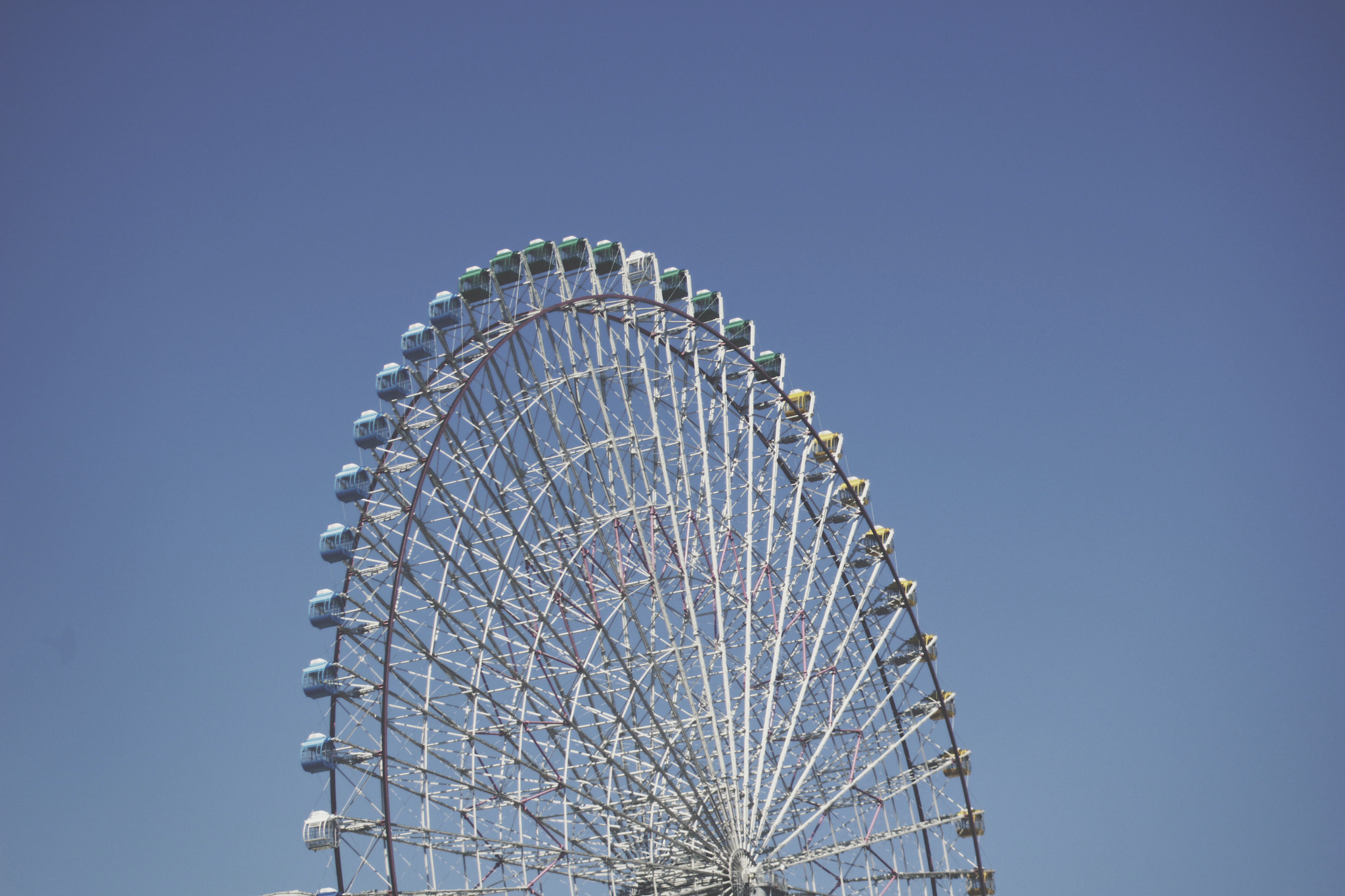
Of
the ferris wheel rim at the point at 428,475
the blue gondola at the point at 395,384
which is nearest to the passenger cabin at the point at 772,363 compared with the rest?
the ferris wheel rim at the point at 428,475

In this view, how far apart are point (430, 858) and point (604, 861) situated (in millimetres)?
4160

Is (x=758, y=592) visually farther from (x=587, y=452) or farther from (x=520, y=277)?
(x=520, y=277)

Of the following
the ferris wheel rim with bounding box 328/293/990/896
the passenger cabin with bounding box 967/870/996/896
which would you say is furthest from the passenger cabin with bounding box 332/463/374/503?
the passenger cabin with bounding box 967/870/996/896

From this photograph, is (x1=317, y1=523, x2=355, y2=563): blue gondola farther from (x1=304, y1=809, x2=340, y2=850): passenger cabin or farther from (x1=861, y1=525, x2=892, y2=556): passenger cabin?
(x1=861, y1=525, x2=892, y2=556): passenger cabin

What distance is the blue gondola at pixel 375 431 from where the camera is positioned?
35.7 meters

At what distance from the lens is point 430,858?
33375 millimetres

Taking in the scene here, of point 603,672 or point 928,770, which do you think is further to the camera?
point 928,770

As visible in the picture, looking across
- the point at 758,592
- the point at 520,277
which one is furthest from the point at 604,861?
the point at 520,277

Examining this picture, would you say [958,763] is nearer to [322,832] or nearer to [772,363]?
[772,363]

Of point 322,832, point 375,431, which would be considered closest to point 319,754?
point 322,832

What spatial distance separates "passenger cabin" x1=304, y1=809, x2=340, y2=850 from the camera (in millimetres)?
31969

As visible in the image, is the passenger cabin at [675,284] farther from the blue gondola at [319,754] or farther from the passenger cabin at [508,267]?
the blue gondola at [319,754]

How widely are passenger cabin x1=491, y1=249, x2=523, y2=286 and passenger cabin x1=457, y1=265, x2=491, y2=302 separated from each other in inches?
9.4

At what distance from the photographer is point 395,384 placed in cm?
3550
